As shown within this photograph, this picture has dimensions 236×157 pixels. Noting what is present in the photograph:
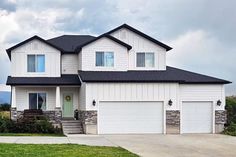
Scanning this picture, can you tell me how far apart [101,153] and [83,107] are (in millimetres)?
14386

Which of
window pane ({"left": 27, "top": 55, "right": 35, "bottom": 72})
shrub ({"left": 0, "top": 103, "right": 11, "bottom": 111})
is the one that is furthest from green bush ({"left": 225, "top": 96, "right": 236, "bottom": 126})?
shrub ({"left": 0, "top": 103, "right": 11, "bottom": 111})

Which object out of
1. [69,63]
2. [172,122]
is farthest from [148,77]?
[69,63]

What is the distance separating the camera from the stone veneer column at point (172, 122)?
1209 inches

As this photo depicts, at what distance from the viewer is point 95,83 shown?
1184 inches

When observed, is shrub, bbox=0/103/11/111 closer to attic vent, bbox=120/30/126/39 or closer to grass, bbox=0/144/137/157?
attic vent, bbox=120/30/126/39

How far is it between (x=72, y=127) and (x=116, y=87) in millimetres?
4407

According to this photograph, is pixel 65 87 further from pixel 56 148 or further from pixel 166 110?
pixel 56 148

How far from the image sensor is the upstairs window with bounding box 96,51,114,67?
3253 cm

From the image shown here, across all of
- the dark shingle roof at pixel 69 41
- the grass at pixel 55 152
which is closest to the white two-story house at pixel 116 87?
the dark shingle roof at pixel 69 41

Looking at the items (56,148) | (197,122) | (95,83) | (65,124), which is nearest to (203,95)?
(197,122)

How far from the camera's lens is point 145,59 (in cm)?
3381

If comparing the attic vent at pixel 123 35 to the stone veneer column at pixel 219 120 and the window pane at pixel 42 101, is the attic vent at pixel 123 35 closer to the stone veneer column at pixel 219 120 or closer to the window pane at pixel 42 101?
the window pane at pixel 42 101

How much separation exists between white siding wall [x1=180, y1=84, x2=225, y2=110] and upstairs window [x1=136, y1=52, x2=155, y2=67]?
334 centimetres

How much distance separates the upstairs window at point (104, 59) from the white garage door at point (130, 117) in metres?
3.51
